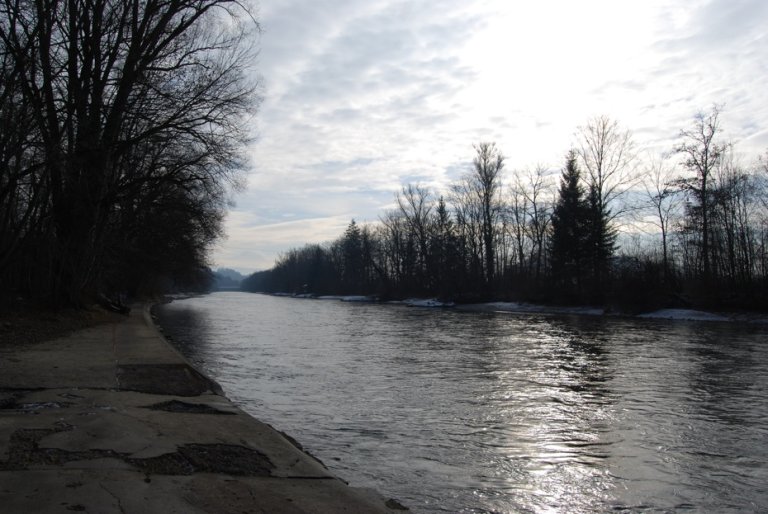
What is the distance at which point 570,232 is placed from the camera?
50250mm

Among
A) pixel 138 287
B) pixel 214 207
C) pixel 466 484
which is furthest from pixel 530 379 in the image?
pixel 138 287

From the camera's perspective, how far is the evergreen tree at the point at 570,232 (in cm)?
4903

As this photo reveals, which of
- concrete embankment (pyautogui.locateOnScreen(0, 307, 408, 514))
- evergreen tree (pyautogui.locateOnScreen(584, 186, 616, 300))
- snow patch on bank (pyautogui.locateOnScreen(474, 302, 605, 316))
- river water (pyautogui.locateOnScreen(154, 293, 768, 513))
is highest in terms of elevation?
evergreen tree (pyautogui.locateOnScreen(584, 186, 616, 300))

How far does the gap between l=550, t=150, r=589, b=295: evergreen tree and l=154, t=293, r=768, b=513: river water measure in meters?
30.7

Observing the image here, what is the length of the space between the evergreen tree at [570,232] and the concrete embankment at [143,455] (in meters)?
43.8

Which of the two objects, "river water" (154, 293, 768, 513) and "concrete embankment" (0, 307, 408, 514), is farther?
"river water" (154, 293, 768, 513)

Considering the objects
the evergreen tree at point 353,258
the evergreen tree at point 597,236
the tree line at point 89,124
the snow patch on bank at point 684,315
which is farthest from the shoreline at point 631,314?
the evergreen tree at point 353,258

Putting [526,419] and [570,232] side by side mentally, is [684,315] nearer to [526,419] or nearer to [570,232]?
[570,232]

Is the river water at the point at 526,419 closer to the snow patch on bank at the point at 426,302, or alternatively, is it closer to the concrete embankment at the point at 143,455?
the concrete embankment at the point at 143,455

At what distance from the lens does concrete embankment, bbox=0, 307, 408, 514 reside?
408 cm

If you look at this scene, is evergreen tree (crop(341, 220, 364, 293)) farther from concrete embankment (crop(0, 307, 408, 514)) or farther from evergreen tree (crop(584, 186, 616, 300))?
concrete embankment (crop(0, 307, 408, 514))

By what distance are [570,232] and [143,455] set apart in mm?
49024

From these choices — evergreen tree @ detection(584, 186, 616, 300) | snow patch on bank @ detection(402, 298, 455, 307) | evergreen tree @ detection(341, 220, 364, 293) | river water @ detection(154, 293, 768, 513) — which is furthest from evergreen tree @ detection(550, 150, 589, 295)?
evergreen tree @ detection(341, 220, 364, 293)

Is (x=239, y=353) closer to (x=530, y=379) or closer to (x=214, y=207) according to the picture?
(x=530, y=379)
